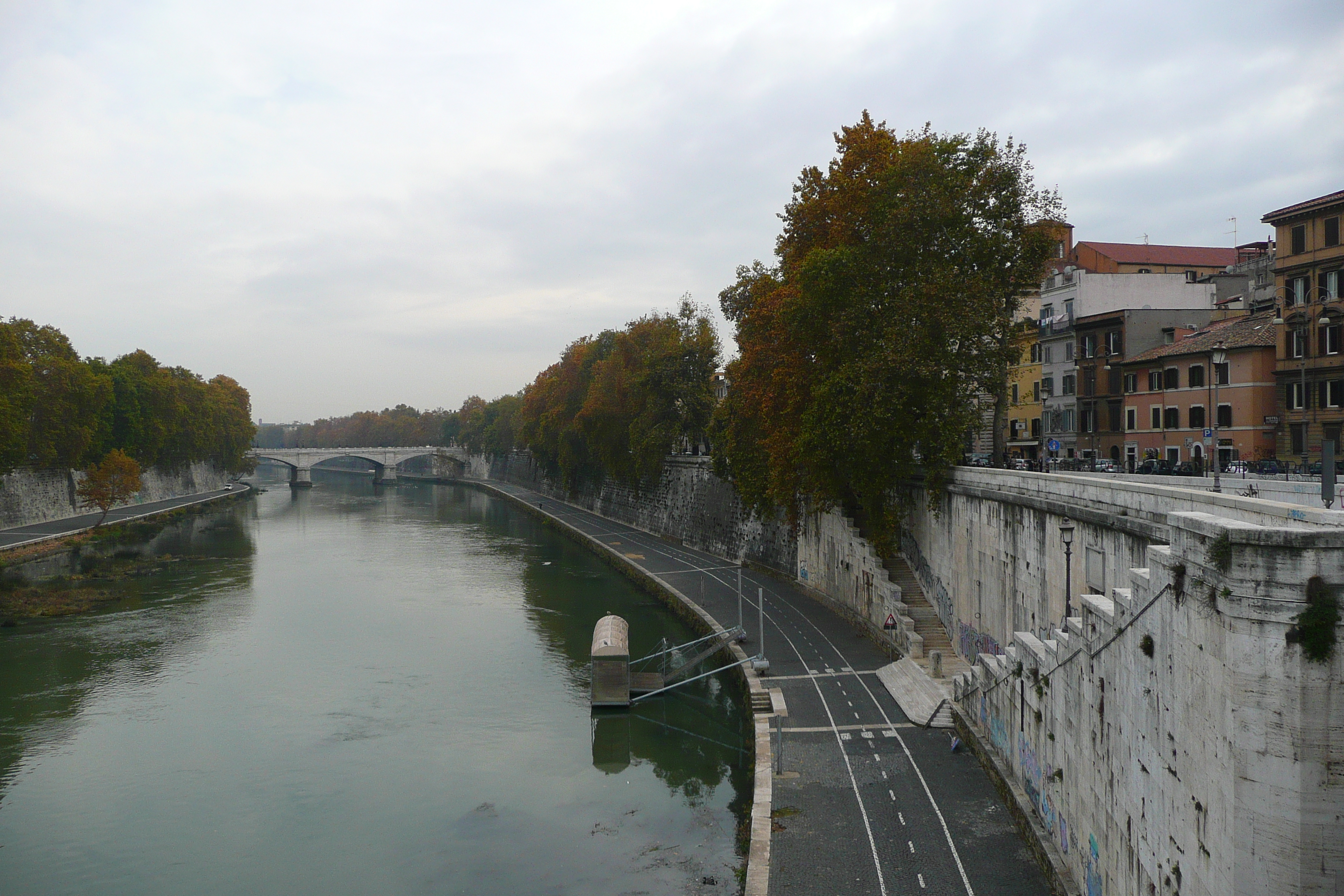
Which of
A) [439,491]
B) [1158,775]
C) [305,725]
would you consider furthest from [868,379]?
[439,491]

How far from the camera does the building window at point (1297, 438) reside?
30484mm

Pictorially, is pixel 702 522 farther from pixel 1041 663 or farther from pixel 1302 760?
pixel 1302 760

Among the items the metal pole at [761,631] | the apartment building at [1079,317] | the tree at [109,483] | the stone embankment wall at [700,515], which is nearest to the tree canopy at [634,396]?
the stone embankment wall at [700,515]

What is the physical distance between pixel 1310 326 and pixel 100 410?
247 feet

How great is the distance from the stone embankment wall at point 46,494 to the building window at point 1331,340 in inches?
2711

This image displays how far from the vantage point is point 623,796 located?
70.7 ft

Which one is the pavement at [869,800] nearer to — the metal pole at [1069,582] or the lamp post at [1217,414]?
the metal pole at [1069,582]

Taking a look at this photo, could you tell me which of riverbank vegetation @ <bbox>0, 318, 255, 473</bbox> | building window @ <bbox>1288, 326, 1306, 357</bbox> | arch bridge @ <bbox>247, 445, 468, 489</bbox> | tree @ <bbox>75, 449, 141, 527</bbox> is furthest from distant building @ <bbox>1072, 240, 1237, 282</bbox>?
arch bridge @ <bbox>247, 445, 468, 489</bbox>

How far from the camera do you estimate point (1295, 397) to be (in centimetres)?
3097

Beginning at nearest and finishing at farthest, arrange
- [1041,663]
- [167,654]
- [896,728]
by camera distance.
→ [1041,663] → [896,728] → [167,654]

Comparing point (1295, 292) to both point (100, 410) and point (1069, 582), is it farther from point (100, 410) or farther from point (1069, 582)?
point (100, 410)

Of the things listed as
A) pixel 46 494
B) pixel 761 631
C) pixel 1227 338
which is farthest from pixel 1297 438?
pixel 46 494

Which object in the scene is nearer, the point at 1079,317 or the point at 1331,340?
the point at 1331,340

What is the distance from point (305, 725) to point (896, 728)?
16.1 metres
